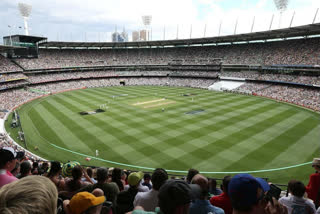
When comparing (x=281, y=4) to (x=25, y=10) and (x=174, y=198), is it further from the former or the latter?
(x=25, y=10)

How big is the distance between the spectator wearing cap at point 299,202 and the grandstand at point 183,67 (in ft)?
95.5

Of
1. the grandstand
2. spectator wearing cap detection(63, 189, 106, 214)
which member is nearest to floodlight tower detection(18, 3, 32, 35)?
the grandstand

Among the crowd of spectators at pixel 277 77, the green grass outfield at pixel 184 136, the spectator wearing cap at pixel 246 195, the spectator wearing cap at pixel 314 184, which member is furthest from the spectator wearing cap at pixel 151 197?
the crowd of spectators at pixel 277 77

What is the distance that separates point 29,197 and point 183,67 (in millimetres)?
83484

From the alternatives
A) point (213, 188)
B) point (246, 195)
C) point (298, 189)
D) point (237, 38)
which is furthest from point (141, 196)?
point (237, 38)

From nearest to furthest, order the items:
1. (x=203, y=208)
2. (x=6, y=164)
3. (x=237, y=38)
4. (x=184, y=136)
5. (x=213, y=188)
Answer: (x=203, y=208)
(x=6, y=164)
(x=213, y=188)
(x=184, y=136)
(x=237, y=38)

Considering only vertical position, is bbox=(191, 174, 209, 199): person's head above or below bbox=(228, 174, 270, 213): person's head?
below

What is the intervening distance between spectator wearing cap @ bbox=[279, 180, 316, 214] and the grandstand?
29104mm

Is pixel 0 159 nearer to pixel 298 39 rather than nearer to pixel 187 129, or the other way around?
pixel 187 129

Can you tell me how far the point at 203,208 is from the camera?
4215 mm

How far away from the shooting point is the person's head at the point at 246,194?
8.98ft

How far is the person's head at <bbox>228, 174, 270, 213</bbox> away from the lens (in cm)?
274

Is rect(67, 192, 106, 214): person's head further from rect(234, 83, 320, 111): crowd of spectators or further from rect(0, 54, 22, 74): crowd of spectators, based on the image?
rect(0, 54, 22, 74): crowd of spectators

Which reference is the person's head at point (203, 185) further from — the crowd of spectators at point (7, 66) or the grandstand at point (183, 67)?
the crowd of spectators at point (7, 66)
